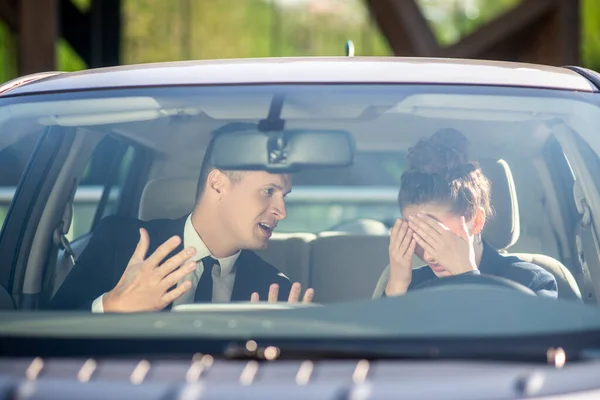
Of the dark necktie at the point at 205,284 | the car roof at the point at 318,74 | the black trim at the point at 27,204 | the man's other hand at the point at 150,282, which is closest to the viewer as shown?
the man's other hand at the point at 150,282

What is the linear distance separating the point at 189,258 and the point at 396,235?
53 cm

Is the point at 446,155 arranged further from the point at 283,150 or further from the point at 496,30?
the point at 496,30

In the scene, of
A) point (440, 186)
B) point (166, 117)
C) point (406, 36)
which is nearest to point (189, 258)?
point (166, 117)

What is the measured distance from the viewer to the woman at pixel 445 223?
2842 millimetres

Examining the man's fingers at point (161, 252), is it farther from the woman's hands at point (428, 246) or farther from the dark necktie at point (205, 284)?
the woman's hands at point (428, 246)

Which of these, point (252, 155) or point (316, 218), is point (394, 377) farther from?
point (316, 218)

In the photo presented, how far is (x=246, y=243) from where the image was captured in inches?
118

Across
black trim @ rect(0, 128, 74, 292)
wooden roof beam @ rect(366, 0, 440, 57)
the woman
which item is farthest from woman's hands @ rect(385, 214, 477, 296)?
wooden roof beam @ rect(366, 0, 440, 57)

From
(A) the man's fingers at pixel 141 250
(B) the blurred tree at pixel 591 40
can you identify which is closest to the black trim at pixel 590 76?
(A) the man's fingers at pixel 141 250

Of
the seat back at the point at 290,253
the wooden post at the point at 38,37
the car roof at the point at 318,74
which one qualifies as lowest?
the wooden post at the point at 38,37

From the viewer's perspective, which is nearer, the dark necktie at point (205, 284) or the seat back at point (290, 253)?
the dark necktie at point (205, 284)

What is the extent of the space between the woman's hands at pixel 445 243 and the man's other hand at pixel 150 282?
584mm

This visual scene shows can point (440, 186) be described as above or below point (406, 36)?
above

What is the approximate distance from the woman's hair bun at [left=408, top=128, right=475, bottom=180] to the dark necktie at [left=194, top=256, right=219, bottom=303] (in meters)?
0.59
